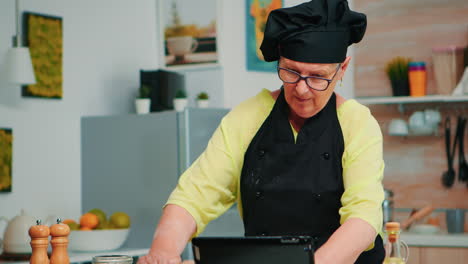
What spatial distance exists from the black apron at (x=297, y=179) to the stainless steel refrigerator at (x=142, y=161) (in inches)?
70.3

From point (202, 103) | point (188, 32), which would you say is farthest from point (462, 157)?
point (188, 32)

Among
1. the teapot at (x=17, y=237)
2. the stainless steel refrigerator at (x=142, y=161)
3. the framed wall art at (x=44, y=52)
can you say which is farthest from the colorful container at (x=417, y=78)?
the teapot at (x=17, y=237)

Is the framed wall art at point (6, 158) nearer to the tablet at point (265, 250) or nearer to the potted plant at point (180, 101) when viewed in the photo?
the potted plant at point (180, 101)

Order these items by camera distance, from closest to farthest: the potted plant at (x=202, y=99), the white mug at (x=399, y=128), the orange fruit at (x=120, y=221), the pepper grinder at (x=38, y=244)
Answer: the pepper grinder at (x=38, y=244) < the orange fruit at (x=120, y=221) < the potted plant at (x=202, y=99) < the white mug at (x=399, y=128)

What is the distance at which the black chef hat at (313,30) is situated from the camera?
192cm

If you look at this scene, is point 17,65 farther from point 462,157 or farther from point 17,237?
point 462,157

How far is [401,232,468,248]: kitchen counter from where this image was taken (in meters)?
4.31

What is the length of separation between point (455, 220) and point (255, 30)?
5.15 feet

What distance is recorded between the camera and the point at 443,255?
4355 millimetres

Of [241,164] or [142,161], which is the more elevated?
[241,164]

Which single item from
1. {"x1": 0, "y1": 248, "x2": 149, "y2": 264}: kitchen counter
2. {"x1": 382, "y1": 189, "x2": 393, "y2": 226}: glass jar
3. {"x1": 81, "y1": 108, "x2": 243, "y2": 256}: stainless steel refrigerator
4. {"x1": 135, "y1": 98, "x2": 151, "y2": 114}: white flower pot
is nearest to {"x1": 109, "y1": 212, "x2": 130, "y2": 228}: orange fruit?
{"x1": 0, "y1": 248, "x2": 149, "y2": 264}: kitchen counter

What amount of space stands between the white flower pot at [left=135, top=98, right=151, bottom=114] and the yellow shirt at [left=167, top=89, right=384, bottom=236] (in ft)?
6.46

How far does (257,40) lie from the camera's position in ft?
14.6

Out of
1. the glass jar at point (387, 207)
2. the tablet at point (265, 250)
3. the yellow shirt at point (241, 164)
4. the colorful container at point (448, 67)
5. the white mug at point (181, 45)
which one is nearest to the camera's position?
the tablet at point (265, 250)
